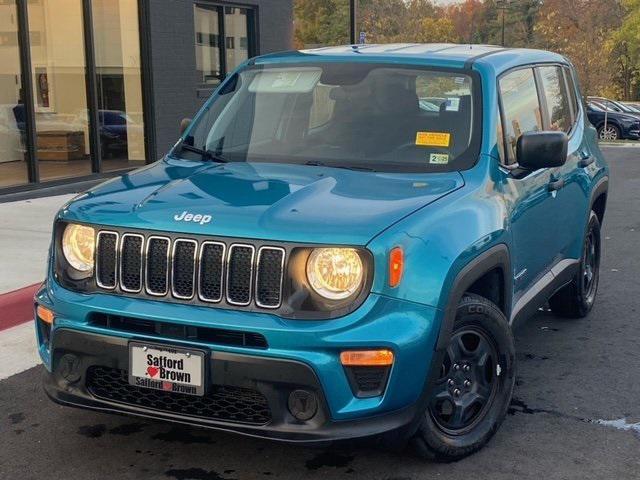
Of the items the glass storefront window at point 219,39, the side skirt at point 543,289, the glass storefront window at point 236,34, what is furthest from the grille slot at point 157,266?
the glass storefront window at point 236,34

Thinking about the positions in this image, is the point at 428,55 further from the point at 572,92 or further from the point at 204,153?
the point at 572,92

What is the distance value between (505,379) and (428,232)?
3.08 ft

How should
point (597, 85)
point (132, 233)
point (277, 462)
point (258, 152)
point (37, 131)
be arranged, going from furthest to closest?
point (597, 85)
point (37, 131)
point (258, 152)
point (277, 462)
point (132, 233)

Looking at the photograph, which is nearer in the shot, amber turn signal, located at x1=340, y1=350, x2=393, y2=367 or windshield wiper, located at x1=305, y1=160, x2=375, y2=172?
amber turn signal, located at x1=340, y1=350, x2=393, y2=367

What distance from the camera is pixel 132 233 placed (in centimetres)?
368

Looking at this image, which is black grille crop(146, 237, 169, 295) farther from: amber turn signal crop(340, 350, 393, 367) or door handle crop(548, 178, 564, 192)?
door handle crop(548, 178, 564, 192)

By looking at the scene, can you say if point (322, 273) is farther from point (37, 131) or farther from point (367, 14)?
point (367, 14)

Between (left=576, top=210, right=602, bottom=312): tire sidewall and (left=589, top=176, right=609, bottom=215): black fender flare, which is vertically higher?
(left=589, top=176, right=609, bottom=215): black fender flare

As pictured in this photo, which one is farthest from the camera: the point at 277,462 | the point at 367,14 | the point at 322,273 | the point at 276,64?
the point at 367,14

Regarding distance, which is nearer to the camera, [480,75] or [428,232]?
[428,232]

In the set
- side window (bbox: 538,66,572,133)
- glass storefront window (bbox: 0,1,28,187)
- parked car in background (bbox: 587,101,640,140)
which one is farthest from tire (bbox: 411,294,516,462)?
parked car in background (bbox: 587,101,640,140)

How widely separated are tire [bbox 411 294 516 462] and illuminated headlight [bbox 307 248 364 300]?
61cm

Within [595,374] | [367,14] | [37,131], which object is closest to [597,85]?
[367,14]

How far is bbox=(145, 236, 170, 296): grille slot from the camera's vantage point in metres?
3.61
